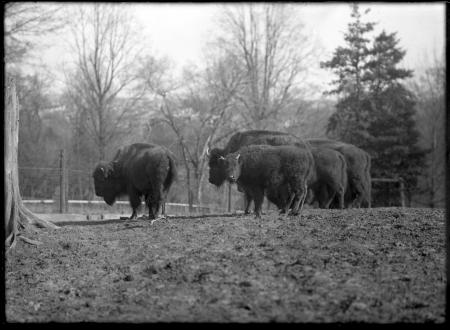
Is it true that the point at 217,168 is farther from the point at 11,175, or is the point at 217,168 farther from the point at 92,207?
the point at 92,207

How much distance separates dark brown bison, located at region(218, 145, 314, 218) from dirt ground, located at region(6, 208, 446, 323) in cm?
315

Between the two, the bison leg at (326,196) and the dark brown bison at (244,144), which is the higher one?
the dark brown bison at (244,144)

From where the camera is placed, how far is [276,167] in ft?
38.6

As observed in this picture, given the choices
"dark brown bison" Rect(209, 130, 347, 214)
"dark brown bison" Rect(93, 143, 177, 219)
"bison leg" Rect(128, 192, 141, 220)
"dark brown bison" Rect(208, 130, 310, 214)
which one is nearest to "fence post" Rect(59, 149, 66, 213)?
"dark brown bison" Rect(93, 143, 177, 219)

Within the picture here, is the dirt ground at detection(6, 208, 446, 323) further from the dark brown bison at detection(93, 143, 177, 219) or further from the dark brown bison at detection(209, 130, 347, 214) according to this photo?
the dark brown bison at detection(209, 130, 347, 214)

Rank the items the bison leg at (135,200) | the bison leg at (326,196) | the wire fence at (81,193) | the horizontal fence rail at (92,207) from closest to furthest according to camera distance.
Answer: the bison leg at (135,200), the bison leg at (326,196), the horizontal fence rail at (92,207), the wire fence at (81,193)

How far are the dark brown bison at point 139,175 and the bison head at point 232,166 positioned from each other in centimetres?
140

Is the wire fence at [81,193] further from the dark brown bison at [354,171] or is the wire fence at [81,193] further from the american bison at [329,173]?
the american bison at [329,173]

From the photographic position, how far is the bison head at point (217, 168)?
1210 cm

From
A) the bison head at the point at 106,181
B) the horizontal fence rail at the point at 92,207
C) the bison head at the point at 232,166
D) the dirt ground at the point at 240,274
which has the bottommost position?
the horizontal fence rail at the point at 92,207

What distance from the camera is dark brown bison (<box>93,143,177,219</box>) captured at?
1229cm

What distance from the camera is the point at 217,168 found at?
12734 millimetres

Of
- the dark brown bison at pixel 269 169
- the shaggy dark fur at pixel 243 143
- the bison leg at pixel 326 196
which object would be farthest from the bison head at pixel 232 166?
the bison leg at pixel 326 196

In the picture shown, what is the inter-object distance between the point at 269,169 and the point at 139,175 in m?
3.14
